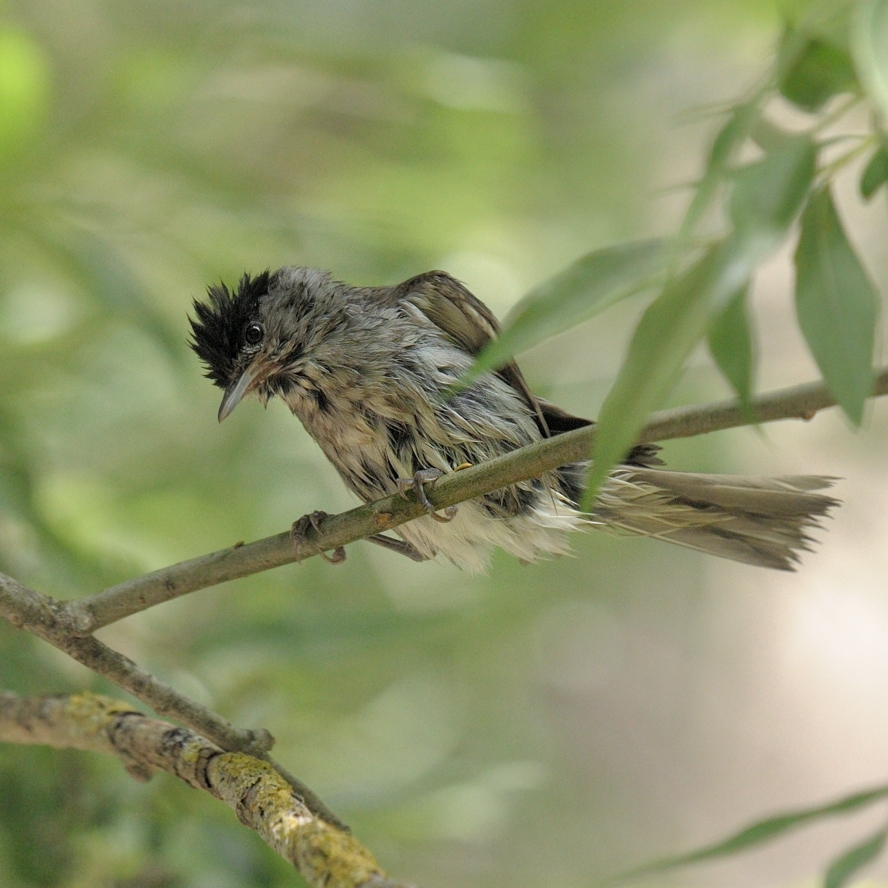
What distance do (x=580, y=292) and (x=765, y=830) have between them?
575 mm

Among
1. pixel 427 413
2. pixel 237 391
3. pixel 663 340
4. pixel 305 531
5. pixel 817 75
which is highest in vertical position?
pixel 237 391

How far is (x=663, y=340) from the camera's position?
842mm

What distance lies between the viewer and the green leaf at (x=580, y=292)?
3.16ft

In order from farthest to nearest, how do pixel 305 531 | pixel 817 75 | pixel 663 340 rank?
pixel 305 531, pixel 817 75, pixel 663 340

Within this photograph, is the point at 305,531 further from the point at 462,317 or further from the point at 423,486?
the point at 462,317

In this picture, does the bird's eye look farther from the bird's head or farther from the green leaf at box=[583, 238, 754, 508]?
the green leaf at box=[583, 238, 754, 508]

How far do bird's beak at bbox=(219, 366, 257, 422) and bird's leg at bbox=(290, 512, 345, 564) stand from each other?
0.38 meters

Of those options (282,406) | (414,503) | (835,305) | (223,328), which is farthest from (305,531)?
(282,406)

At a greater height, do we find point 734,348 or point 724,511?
point 724,511

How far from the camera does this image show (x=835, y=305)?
0.98 m

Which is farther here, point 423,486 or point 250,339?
point 250,339

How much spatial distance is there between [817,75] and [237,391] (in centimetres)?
153

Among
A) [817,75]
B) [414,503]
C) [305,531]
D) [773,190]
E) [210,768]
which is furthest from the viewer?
[305,531]

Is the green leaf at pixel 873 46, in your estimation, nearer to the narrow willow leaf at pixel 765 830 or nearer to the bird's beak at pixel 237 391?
the narrow willow leaf at pixel 765 830
